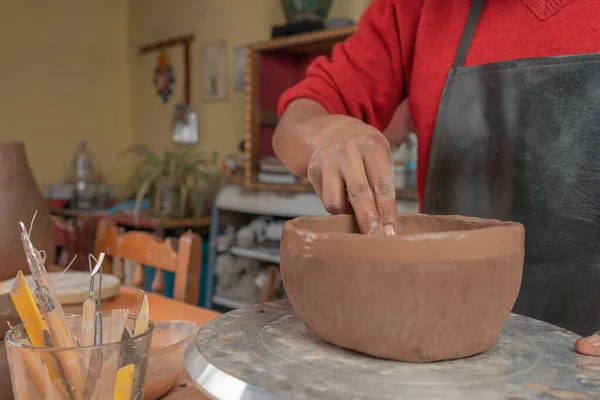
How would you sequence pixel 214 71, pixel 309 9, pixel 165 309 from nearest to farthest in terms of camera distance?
pixel 165 309 < pixel 309 9 < pixel 214 71

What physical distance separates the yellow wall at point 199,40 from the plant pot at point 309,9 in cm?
17

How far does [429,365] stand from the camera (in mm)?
531

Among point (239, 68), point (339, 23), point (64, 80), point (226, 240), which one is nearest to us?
point (339, 23)

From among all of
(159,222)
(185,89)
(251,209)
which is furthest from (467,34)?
(185,89)

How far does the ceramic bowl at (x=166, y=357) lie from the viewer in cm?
69

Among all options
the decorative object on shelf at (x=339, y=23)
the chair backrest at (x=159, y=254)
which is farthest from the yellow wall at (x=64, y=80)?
the chair backrest at (x=159, y=254)

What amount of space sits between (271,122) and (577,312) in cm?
235

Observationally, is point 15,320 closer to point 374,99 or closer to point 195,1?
point 374,99

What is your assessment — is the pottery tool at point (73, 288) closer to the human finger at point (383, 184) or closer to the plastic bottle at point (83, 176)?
the human finger at point (383, 184)

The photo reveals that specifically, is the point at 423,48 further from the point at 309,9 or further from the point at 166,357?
the point at 309,9

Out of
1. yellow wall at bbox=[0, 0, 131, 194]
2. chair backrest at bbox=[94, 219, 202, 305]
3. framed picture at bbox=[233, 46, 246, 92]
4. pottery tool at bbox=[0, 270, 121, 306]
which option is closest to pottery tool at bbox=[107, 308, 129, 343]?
pottery tool at bbox=[0, 270, 121, 306]

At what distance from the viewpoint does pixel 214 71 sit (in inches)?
149

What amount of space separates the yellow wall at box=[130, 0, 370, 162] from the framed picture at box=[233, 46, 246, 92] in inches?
1.5

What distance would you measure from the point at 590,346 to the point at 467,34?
2.16ft
